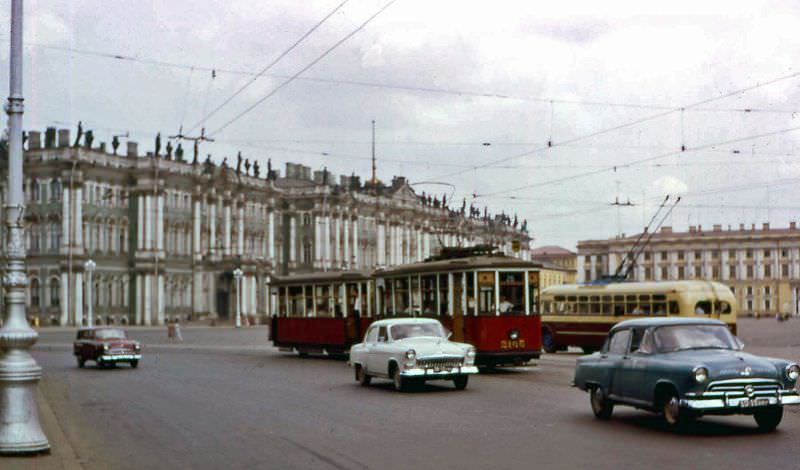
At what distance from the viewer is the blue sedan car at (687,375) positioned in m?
13.2

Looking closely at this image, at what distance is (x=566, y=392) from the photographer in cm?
2091

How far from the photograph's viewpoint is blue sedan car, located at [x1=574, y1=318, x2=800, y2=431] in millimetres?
13164

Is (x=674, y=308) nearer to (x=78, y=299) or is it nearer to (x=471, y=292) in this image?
(x=471, y=292)

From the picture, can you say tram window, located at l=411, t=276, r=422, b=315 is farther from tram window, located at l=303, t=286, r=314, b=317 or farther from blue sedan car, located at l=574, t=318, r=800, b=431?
blue sedan car, located at l=574, t=318, r=800, b=431

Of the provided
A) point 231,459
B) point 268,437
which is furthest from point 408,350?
point 231,459

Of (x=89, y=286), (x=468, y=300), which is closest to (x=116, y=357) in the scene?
(x=468, y=300)

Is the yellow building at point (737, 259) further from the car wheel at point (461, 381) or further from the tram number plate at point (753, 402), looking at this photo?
the tram number plate at point (753, 402)

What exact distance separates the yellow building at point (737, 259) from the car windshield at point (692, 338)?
111521 mm

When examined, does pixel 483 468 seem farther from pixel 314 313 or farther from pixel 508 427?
pixel 314 313

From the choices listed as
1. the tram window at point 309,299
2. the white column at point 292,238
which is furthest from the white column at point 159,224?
the tram window at point 309,299

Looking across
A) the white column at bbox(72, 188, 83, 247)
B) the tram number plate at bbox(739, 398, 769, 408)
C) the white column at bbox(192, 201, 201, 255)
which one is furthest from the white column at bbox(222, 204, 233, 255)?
the tram number plate at bbox(739, 398, 769, 408)

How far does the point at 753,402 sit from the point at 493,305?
14502 mm

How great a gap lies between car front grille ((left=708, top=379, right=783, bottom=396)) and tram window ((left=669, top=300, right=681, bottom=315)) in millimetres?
22424

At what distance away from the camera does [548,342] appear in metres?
40.4
